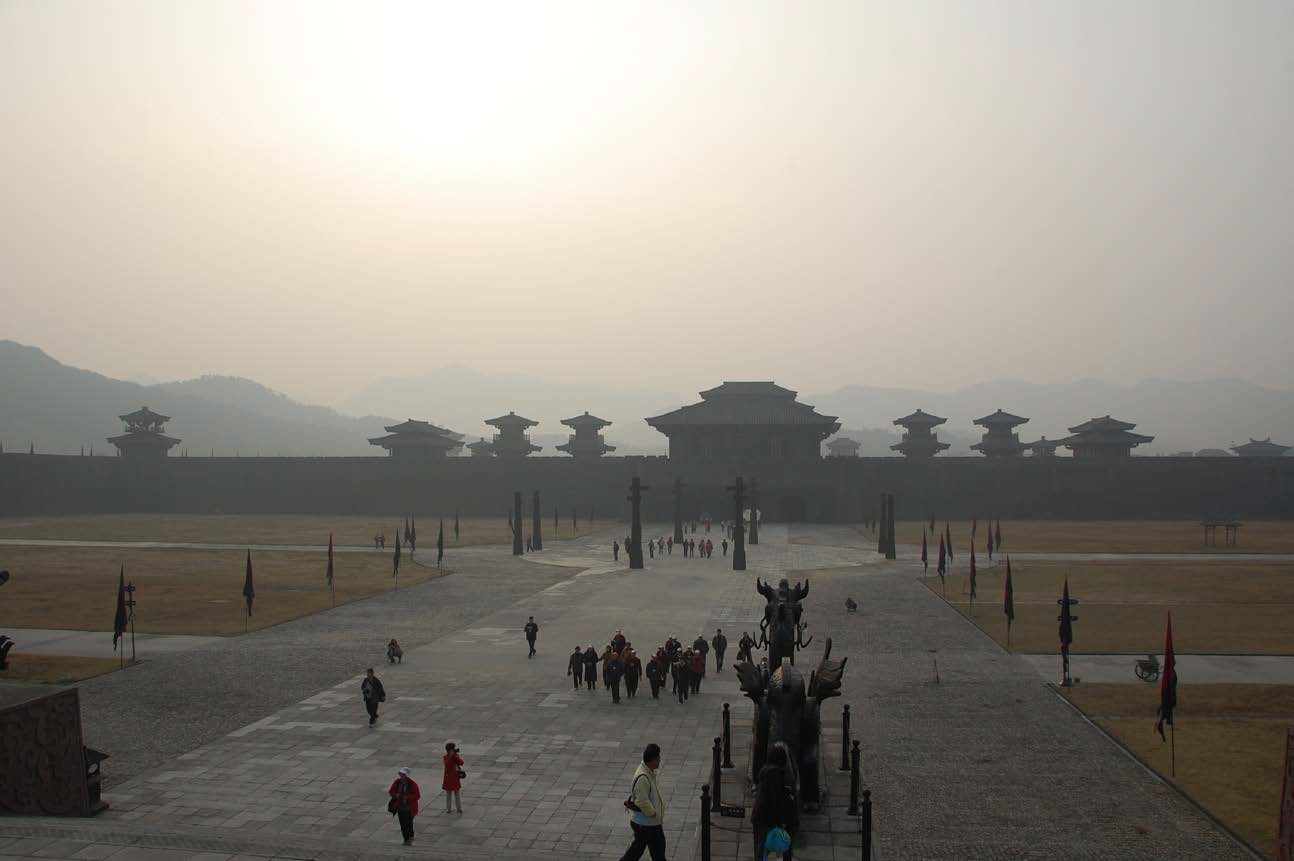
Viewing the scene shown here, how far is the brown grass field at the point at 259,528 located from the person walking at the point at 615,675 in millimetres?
33981

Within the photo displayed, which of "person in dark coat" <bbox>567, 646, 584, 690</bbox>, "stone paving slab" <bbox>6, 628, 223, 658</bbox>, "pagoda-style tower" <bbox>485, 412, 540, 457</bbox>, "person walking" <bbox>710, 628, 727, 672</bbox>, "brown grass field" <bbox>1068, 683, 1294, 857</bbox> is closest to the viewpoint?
"brown grass field" <bbox>1068, 683, 1294, 857</bbox>

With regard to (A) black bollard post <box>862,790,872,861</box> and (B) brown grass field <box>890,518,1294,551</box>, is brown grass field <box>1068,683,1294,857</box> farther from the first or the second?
(B) brown grass field <box>890,518,1294,551</box>

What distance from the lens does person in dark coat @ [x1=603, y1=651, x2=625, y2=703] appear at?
19656 millimetres

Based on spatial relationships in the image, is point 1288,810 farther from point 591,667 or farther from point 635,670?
point 591,667

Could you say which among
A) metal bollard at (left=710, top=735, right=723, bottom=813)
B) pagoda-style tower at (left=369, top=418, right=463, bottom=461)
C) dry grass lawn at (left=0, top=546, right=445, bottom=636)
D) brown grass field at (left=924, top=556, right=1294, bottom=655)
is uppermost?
pagoda-style tower at (left=369, top=418, right=463, bottom=461)

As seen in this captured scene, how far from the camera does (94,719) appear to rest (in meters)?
18.0

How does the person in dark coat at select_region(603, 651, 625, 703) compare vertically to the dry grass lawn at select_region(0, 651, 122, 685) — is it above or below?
above

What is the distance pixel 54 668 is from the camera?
21781mm

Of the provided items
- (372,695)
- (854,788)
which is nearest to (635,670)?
(372,695)

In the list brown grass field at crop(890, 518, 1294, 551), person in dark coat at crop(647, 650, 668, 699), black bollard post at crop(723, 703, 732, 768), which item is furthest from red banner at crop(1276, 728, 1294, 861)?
brown grass field at crop(890, 518, 1294, 551)

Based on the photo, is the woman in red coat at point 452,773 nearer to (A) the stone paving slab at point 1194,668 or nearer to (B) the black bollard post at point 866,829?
(B) the black bollard post at point 866,829

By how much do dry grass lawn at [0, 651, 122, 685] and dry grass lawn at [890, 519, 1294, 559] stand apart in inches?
1505

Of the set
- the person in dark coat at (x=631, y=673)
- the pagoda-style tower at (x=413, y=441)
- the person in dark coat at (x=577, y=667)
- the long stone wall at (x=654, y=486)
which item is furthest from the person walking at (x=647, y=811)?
the pagoda-style tower at (x=413, y=441)

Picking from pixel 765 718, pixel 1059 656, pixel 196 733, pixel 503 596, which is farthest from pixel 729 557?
pixel 765 718
